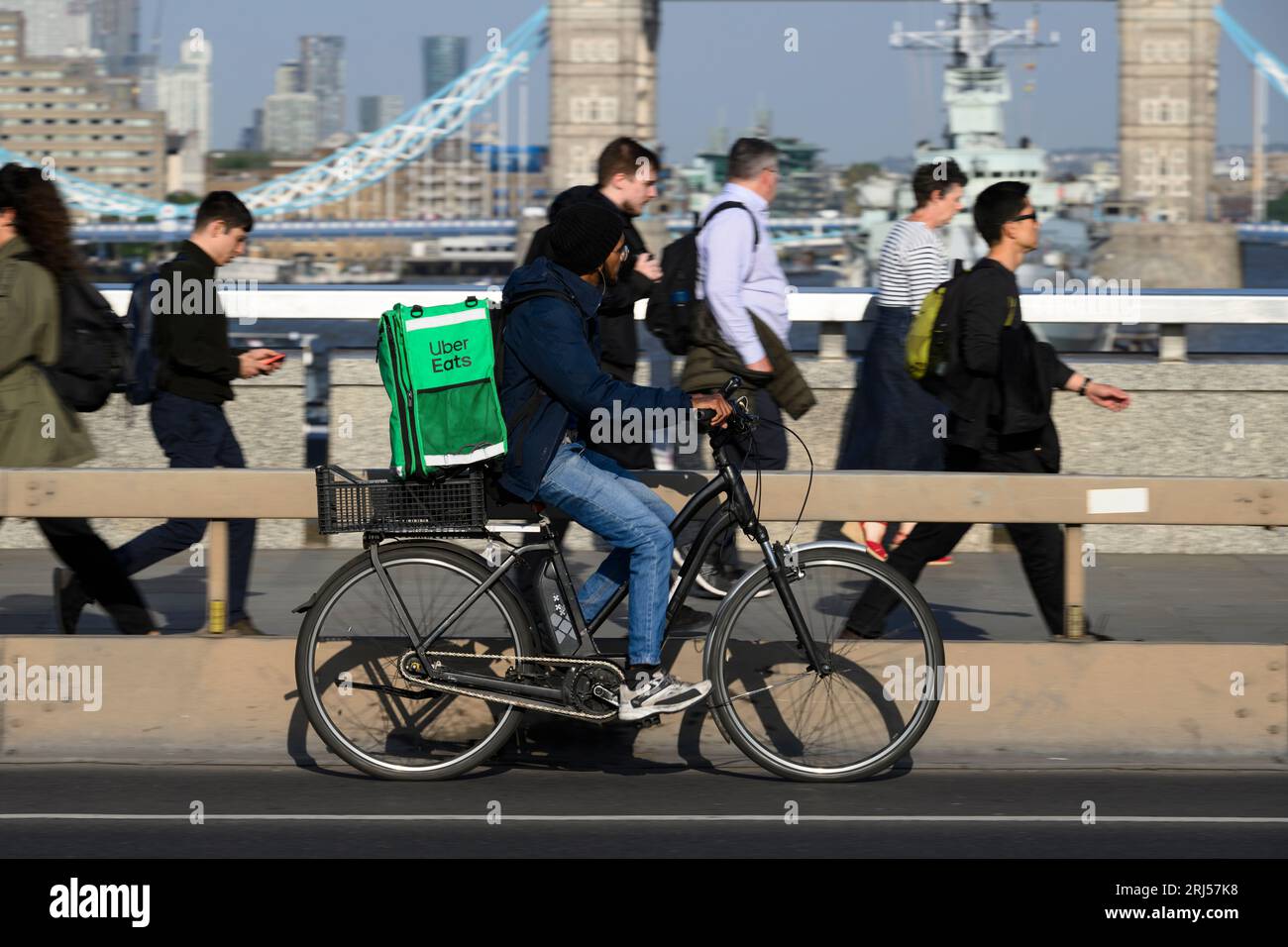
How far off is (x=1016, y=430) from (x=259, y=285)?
4.87 metres

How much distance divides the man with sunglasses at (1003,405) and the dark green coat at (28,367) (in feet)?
9.17

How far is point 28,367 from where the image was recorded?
21.1 ft

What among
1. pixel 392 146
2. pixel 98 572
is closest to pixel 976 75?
pixel 392 146

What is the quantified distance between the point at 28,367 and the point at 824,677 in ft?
9.29

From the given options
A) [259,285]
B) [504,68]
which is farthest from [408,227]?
[259,285]

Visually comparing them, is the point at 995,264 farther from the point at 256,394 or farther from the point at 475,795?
the point at 256,394

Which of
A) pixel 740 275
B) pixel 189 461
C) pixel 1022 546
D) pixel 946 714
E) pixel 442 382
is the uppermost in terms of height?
pixel 740 275

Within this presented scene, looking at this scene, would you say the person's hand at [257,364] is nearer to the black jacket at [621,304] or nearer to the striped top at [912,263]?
the black jacket at [621,304]

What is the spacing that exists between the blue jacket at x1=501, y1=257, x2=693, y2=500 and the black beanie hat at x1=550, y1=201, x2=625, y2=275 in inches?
1.6

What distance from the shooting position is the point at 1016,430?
20.6ft

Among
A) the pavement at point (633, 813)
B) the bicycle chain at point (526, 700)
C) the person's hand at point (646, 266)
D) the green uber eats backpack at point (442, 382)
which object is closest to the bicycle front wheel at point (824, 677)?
the pavement at point (633, 813)

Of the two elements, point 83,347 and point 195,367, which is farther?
point 195,367

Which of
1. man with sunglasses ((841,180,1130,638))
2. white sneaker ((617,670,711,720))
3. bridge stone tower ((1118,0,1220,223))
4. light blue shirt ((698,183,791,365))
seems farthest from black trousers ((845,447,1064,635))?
bridge stone tower ((1118,0,1220,223))

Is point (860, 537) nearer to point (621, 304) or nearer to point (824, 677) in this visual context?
point (621, 304)
